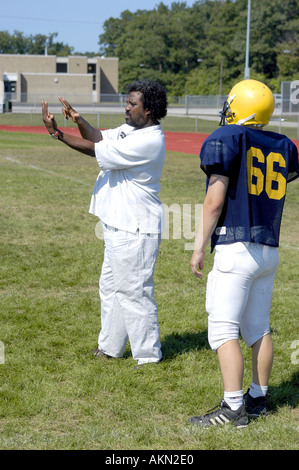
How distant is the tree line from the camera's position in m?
72.2

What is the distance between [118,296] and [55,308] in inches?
61.7

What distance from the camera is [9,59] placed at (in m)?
85.2

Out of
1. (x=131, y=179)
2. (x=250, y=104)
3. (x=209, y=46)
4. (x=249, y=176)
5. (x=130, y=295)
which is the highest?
(x=209, y=46)

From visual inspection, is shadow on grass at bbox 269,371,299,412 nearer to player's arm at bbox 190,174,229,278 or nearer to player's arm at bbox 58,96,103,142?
player's arm at bbox 190,174,229,278

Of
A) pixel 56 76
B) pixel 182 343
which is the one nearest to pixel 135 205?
pixel 182 343

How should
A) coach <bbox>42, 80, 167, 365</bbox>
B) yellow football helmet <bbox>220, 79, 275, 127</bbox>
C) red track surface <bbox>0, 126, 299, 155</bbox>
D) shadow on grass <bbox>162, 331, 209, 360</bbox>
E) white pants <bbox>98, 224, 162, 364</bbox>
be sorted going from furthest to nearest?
red track surface <bbox>0, 126, 299, 155</bbox>
shadow on grass <bbox>162, 331, 209, 360</bbox>
white pants <bbox>98, 224, 162, 364</bbox>
coach <bbox>42, 80, 167, 365</bbox>
yellow football helmet <bbox>220, 79, 275, 127</bbox>

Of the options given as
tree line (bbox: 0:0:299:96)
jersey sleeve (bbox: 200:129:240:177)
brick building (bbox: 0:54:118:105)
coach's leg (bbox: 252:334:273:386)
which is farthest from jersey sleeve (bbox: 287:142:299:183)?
brick building (bbox: 0:54:118:105)

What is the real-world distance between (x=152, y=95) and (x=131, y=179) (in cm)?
62

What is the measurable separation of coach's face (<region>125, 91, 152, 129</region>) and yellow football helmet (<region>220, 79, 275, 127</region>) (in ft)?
3.24

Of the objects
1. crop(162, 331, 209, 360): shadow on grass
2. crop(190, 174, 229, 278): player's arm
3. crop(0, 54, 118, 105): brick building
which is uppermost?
crop(0, 54, 118, 105): brick building

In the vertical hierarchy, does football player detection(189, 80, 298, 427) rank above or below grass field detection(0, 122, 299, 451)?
above

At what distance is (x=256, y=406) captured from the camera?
12.7 ft

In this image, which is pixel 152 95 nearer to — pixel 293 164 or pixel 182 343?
pixel 293 164
